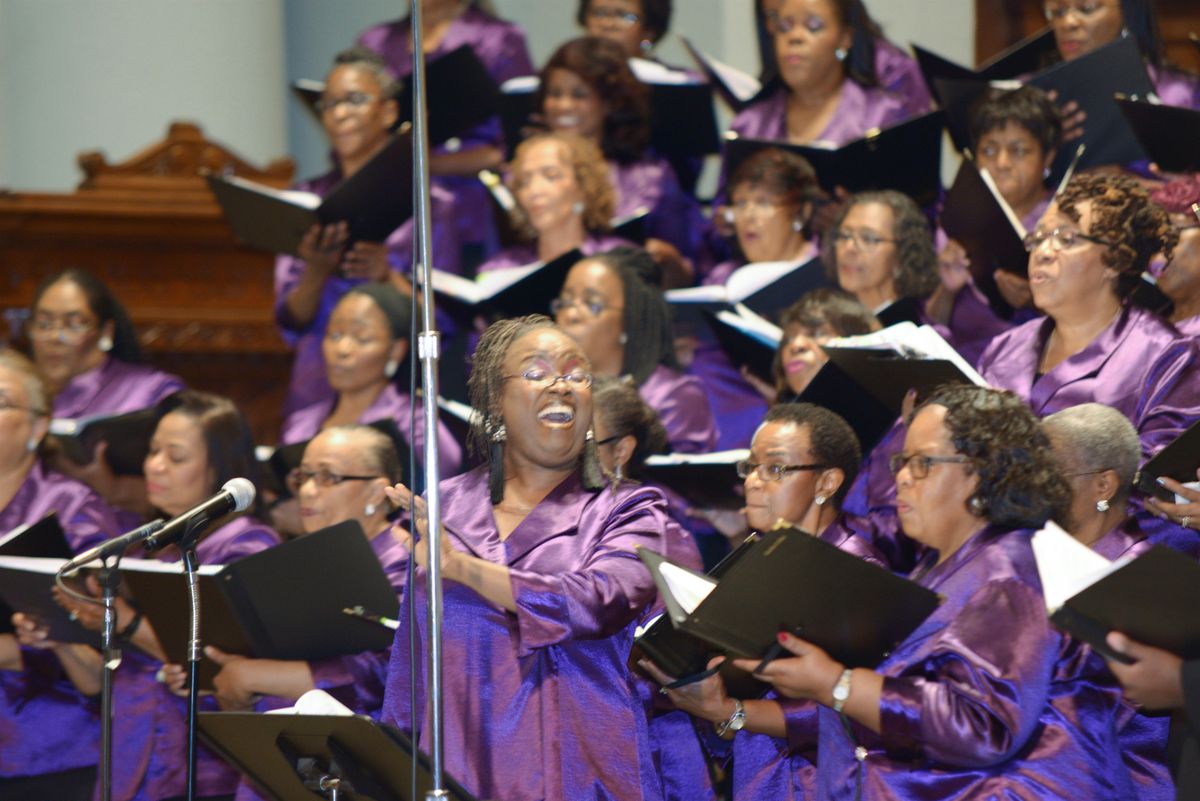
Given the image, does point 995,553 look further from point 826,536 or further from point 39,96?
point 39,96

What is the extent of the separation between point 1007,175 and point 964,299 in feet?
1.40

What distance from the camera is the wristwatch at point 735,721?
3521 millimetres

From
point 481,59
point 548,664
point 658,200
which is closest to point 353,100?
point 481,59

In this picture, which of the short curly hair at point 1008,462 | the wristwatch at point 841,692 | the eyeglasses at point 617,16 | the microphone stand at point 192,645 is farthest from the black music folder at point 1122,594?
the eyeglasses at point 617,16

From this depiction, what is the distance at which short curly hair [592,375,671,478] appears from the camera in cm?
436

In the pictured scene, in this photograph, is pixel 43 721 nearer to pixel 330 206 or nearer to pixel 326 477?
pixel 326 477

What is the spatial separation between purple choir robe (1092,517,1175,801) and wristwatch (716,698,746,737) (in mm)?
727

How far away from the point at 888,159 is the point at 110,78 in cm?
340

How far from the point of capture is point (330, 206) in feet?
17.6

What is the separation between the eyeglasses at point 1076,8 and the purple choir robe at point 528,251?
4.93 ft

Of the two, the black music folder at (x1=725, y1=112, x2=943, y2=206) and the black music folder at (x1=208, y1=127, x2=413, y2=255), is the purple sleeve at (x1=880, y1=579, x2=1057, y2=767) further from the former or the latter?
the black music folder at (x1=208, y1=127, x2=413, y2=255)

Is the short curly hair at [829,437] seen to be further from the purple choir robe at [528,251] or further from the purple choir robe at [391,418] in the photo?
the purple choir robe at [528,251]

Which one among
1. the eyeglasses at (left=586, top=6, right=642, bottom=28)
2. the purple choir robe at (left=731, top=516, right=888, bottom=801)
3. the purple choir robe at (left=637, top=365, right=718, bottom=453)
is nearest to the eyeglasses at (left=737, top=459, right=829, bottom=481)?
the purple choir robe at (left=731, top=516, right=888, bottom=801)

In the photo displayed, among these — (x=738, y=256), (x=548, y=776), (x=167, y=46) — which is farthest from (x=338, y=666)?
(x=167, y=46)
